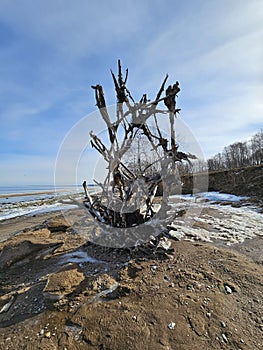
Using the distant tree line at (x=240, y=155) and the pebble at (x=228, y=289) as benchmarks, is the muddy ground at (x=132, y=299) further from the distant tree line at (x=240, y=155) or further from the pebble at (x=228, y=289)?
the distant tree line at (x=240, y=155)

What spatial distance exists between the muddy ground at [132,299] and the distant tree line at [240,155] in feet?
114

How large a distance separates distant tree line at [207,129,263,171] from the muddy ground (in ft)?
114

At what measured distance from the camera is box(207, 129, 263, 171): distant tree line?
33.5 meters

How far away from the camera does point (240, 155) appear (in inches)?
1518

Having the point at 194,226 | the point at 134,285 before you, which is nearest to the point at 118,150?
the point at 134,285

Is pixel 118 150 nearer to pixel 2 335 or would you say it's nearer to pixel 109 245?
pixel 109 245

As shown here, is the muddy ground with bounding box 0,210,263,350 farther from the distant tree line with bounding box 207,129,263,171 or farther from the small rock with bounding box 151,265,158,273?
the distant tree line with bounding box 207,129,263,171

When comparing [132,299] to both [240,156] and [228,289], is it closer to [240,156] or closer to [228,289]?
[228,289]

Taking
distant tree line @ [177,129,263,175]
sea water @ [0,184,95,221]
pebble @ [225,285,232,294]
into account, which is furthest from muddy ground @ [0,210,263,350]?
distant tree line @ [177,129,263,175]

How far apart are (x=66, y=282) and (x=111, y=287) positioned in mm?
613

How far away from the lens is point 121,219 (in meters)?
4.02

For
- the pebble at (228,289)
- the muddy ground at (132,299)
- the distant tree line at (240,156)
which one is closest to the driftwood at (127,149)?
the muddy ground at (132,299)

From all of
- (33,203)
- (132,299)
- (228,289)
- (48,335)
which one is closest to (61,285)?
(48,335)

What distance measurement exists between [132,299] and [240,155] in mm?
43014
